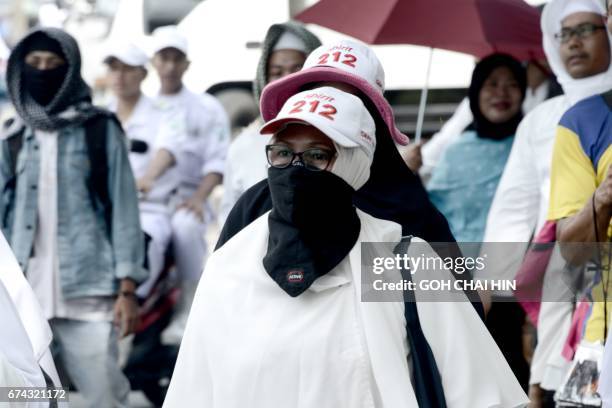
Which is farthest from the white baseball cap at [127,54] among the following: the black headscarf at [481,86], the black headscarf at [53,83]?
the black headscarf at [481,86]

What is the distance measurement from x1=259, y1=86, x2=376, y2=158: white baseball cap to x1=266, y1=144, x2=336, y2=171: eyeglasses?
0.06 metres

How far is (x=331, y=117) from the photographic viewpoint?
416 centimetres

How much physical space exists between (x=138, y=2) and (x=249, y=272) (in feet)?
27.5

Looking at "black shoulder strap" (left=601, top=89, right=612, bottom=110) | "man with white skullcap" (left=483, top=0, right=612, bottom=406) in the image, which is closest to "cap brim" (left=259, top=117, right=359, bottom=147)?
"black shoulder strap" (left=601, top=89, right=612, bottom=110)

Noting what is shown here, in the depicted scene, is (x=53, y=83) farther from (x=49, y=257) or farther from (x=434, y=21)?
(x=434, y=21)

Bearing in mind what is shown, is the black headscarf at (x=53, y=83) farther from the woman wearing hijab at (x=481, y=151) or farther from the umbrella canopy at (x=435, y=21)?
the woman wearing hijab at (x=481, y=151)

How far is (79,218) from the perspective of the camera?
22.9 feet

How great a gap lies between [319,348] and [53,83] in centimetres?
361

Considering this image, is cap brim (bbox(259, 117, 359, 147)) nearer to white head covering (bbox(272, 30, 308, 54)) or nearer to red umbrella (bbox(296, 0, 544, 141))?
white head covering (bbox(272, 30, 308, 54))

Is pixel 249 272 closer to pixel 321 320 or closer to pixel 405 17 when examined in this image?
pixel 321 320

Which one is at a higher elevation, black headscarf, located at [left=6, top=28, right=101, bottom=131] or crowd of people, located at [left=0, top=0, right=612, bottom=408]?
black headscarf, located at [left=6, top=28, right=101, bottom=131]

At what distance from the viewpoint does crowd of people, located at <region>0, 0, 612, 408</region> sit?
4.05 meters

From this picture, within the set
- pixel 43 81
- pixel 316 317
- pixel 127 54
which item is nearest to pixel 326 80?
pixel 316 317

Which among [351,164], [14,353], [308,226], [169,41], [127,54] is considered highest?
[169,41]
